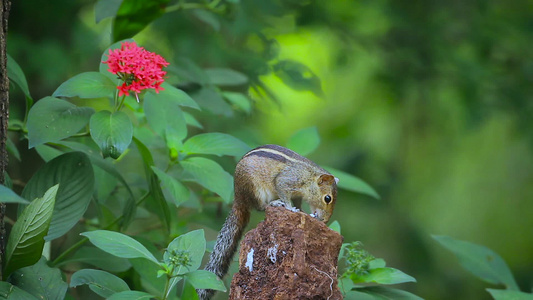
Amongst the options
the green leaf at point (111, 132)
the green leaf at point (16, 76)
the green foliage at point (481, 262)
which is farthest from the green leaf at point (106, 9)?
the green foliage at point (481, 262)

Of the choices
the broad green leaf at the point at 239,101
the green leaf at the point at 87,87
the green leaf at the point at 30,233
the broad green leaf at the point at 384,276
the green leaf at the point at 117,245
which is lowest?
the green leaf at the point at 30,233

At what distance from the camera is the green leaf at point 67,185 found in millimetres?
1660

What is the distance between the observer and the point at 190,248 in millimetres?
1410

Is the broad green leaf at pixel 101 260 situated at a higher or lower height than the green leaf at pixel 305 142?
lower

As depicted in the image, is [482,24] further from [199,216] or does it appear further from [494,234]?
[199,216]

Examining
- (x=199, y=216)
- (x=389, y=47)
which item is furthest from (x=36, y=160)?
(x=389, y=47)

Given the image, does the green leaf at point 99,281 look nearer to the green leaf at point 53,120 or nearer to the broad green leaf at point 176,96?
the green leaf at point 53,120

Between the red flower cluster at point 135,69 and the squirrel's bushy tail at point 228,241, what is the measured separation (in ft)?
1.36

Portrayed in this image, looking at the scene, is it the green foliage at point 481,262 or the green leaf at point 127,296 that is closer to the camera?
the green leaf at point 127,296

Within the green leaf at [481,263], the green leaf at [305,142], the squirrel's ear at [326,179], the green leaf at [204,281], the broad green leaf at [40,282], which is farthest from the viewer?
the green leaf at [305,142]

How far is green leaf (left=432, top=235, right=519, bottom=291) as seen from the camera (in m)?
2.02

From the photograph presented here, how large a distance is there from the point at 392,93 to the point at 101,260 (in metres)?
2.99

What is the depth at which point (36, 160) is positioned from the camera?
312cm

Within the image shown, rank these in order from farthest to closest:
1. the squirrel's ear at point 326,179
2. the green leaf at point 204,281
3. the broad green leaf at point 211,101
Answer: the broad green leaf at point 211,101, the squirrel's ear at point 326,179, the green leaf at point 204,281
